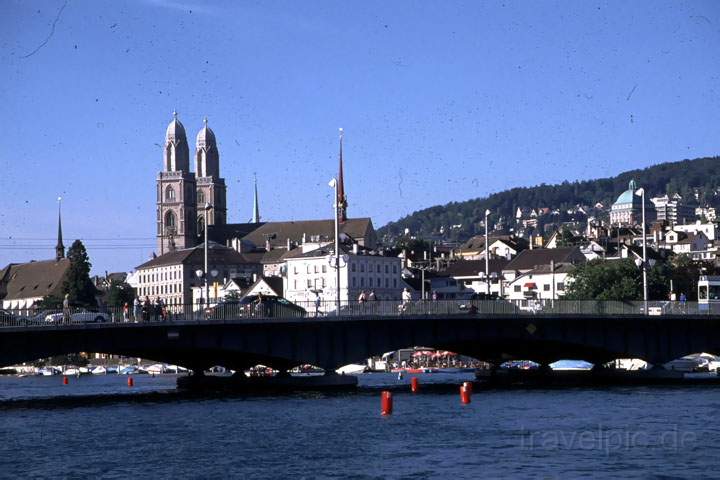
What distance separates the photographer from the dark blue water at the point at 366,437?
5356 centimetres

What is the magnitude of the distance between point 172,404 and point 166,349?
794cm

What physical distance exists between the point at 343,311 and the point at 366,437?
32.9 m

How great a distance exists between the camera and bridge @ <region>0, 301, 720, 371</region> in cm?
8612

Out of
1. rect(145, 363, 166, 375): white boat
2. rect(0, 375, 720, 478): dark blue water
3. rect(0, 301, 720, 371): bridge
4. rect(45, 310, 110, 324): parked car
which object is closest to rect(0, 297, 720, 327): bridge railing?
rect(45, 310, 110, 324): parked car

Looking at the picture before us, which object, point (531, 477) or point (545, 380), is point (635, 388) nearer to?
point (545, 380)

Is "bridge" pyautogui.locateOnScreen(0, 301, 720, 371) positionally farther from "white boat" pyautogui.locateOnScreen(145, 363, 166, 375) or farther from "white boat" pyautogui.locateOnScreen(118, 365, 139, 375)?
"white boat" pyautogui.locateOnScreen(118, 365, 139, 375)

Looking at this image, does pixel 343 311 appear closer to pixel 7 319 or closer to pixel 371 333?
pixel 371 333

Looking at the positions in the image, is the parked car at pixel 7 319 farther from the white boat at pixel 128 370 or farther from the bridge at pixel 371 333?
the white boat at pixel 128 370

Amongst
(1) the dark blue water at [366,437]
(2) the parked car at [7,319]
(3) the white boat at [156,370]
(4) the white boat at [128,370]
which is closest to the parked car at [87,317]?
(1) the dark blue water at [366,437]

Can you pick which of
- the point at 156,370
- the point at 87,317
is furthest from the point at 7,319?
the point at 156,370

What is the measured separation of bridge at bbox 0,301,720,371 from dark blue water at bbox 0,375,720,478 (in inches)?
149

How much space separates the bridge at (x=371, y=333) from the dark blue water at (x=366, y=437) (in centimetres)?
377

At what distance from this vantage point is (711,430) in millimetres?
65000

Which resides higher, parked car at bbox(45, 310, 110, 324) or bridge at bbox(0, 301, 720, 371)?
parked car at bbox(45, 310, 110, 324)
